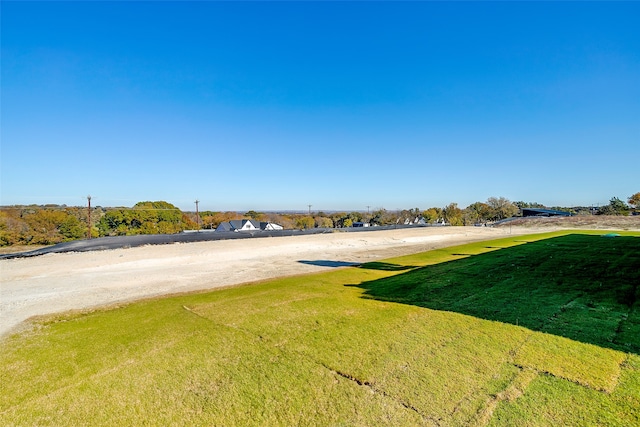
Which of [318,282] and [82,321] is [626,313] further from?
[82,321]

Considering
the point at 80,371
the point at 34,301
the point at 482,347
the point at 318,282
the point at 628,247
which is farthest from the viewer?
the point at 628,247

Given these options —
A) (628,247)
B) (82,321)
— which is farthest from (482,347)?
(628,247)

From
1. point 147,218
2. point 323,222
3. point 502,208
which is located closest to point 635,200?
point 502,208

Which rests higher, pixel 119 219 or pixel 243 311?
pixel 119 219

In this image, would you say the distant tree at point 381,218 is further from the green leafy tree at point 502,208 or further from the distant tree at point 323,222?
the green leafy tree at point 502,208

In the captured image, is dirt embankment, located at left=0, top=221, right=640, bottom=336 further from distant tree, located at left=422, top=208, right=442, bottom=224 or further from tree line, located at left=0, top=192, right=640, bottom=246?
distant tree, located at left=422, top=208, right=442, bottom=224

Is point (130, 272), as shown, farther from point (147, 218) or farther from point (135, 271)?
point (147, 218)
